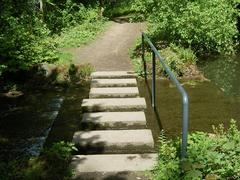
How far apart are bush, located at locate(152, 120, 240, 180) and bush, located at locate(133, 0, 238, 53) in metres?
8.66

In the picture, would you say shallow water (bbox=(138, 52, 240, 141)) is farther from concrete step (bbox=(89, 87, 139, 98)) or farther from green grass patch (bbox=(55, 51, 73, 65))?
green grass patch (bbox=(55, 51, 73, 65))

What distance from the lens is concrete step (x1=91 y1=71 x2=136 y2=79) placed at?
12.0 meters

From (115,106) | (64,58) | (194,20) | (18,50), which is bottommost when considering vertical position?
(115,106)

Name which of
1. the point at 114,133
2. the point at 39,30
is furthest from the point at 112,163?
the point at 39,30

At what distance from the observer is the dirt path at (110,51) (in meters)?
13.8

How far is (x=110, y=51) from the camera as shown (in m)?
15.5

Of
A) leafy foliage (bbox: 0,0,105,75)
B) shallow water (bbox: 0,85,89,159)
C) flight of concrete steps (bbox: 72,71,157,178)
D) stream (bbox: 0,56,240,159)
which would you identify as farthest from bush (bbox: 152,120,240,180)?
leafy foliage (bbox: 0,0,105,75)

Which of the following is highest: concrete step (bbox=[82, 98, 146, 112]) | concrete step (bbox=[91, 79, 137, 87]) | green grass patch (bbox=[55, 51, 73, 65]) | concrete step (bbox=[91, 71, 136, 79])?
green grass patch (bbox=[55, 51, 73, 65])

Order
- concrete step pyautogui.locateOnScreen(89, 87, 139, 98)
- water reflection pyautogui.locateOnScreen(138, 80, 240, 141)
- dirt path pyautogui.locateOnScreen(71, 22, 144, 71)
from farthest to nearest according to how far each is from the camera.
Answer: dirt path pyautogui.locateOnScreen(71, 22, 144, 71), concrete step pyautogui.locateOnScreen(89, 87, 139, 98), water reflection pyautogui.locateOnScreen(138, 80, 240, 141)

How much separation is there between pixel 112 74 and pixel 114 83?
107cm

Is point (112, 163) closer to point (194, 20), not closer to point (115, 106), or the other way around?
point (115, 106)

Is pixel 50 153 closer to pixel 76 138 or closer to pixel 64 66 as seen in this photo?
pixel 76 138

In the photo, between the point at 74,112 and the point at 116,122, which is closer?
the point at 116,122

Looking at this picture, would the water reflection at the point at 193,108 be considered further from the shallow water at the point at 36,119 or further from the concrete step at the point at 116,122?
the shallow water at the point at 36,119
